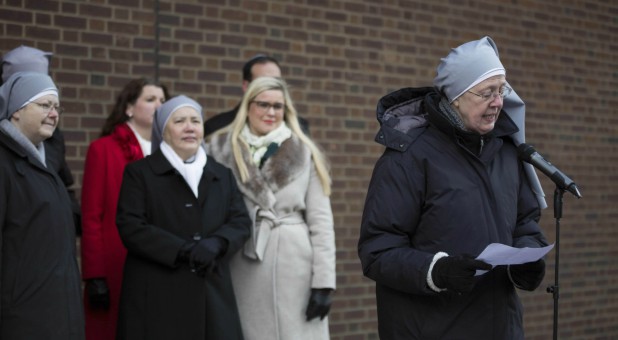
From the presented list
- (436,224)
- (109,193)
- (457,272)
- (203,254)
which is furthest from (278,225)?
(457,272)

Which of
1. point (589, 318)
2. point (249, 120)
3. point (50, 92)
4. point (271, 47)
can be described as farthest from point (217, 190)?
point (589, 318)

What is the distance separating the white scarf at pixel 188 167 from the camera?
541 cm

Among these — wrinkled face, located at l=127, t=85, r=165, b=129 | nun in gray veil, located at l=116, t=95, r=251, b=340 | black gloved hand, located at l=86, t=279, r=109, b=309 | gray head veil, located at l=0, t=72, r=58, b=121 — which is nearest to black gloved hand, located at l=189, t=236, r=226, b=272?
nun in gray veil, located at l=116, t=95, r=251, b=340

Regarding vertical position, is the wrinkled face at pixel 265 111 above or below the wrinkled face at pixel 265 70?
below

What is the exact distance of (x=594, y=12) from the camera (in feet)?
32.6

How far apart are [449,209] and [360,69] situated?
4400 mm

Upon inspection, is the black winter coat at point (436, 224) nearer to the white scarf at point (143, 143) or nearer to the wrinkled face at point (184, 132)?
the wrinkled face at point (184, 132)

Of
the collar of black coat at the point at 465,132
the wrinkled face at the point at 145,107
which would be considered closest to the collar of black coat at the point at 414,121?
the collar of black coat at the point at 465,132

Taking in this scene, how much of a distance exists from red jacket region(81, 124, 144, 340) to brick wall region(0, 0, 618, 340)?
734 millimetres

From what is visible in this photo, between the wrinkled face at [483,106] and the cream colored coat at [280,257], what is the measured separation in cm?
198

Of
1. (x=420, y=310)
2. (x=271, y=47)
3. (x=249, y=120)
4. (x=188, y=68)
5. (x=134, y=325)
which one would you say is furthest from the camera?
(x=271, y=47)

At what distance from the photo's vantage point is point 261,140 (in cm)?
581

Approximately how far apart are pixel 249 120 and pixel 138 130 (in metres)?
0.69

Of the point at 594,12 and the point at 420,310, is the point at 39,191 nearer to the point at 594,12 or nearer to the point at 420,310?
the point at 420,310
